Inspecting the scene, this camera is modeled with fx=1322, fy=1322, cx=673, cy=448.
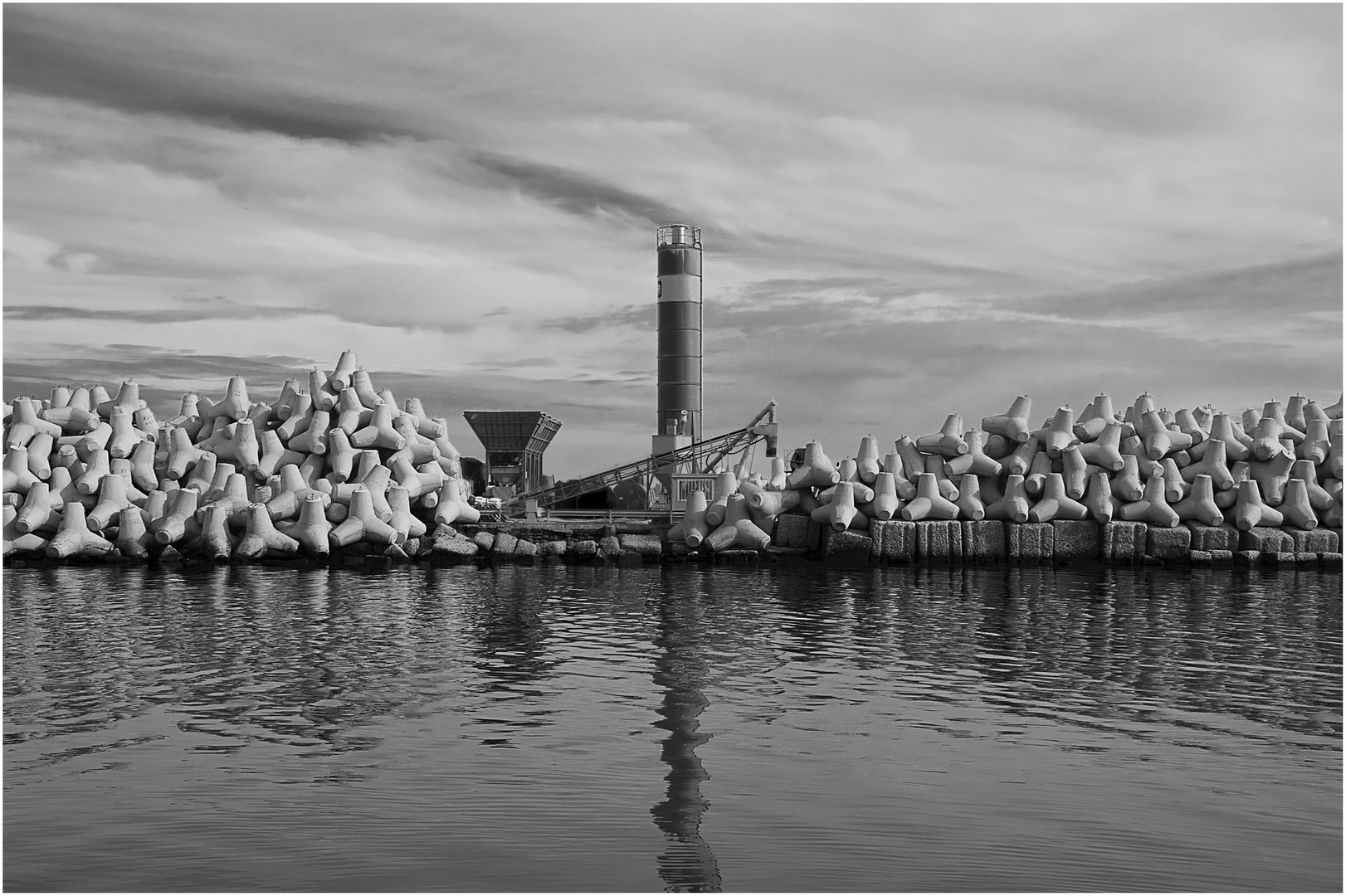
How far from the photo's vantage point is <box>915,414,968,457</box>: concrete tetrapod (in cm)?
3097

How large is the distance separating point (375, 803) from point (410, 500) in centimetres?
2422

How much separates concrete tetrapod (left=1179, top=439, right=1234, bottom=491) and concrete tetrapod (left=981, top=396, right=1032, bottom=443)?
12.2 ft

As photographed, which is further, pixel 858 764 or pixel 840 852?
pixel 858 764

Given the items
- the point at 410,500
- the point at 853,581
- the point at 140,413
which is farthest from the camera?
the point at 140,413

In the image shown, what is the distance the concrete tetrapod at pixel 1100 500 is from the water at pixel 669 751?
31.1 feet

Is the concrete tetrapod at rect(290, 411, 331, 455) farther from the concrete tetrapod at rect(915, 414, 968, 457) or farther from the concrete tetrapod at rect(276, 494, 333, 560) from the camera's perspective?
the concrete tetrapod at rect(915, 414, 968, 457)

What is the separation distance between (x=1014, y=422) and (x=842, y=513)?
17.6 ft

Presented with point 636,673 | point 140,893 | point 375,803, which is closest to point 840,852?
point 375,803

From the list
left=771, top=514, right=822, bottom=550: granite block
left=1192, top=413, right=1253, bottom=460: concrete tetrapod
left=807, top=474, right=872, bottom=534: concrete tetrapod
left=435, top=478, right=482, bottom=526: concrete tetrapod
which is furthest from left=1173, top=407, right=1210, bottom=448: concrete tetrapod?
left=435, top=478, right=482, bottom=526: concrete tetrapod

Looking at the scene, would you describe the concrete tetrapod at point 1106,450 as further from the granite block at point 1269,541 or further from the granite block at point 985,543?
the granite block at point 1269,541

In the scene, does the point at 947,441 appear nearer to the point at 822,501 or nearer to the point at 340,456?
the point at 822,501

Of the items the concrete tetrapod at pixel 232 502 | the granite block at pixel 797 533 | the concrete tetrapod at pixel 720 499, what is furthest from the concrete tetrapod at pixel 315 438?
the granite block at pixel 797 533

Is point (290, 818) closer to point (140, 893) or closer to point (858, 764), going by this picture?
point (140, 893)

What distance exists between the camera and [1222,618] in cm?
1989
